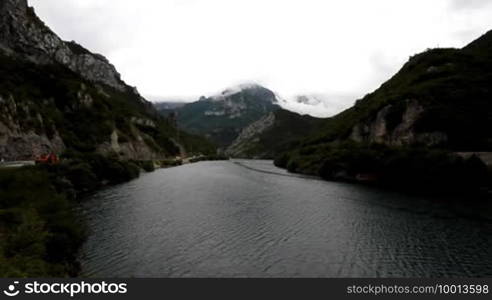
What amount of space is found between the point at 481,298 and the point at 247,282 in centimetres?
1598

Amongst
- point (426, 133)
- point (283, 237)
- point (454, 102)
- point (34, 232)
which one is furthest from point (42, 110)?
point (454, 102)

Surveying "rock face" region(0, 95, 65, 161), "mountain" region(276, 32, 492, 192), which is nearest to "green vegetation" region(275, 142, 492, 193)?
"mountain" region(276, 32, 492, 192)

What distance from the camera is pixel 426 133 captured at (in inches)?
5399

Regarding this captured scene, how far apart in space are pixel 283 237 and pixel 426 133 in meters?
119

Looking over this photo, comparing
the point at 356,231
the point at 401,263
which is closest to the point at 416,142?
the point at 356,231

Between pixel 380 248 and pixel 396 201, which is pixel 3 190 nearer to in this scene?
pixel 380 248

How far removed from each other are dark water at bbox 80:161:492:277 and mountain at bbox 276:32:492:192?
2706 cm

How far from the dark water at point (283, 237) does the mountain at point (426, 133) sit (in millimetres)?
27061

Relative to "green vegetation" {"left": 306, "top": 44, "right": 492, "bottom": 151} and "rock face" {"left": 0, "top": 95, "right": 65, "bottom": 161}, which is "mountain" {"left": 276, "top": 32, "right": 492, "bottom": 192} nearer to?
"green vegetation" {"left": 306, "top": 44, "right": 492, "bottom": 151}

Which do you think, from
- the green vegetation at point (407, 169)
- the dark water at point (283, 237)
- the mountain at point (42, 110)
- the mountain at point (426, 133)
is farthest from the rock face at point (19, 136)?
the mountain at point (426, 133)

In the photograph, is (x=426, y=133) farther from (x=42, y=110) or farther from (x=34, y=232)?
(x=42, y=110)

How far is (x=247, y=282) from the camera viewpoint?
27.2m

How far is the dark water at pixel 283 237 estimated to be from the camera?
31094mm

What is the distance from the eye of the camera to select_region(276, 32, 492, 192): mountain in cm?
9512
